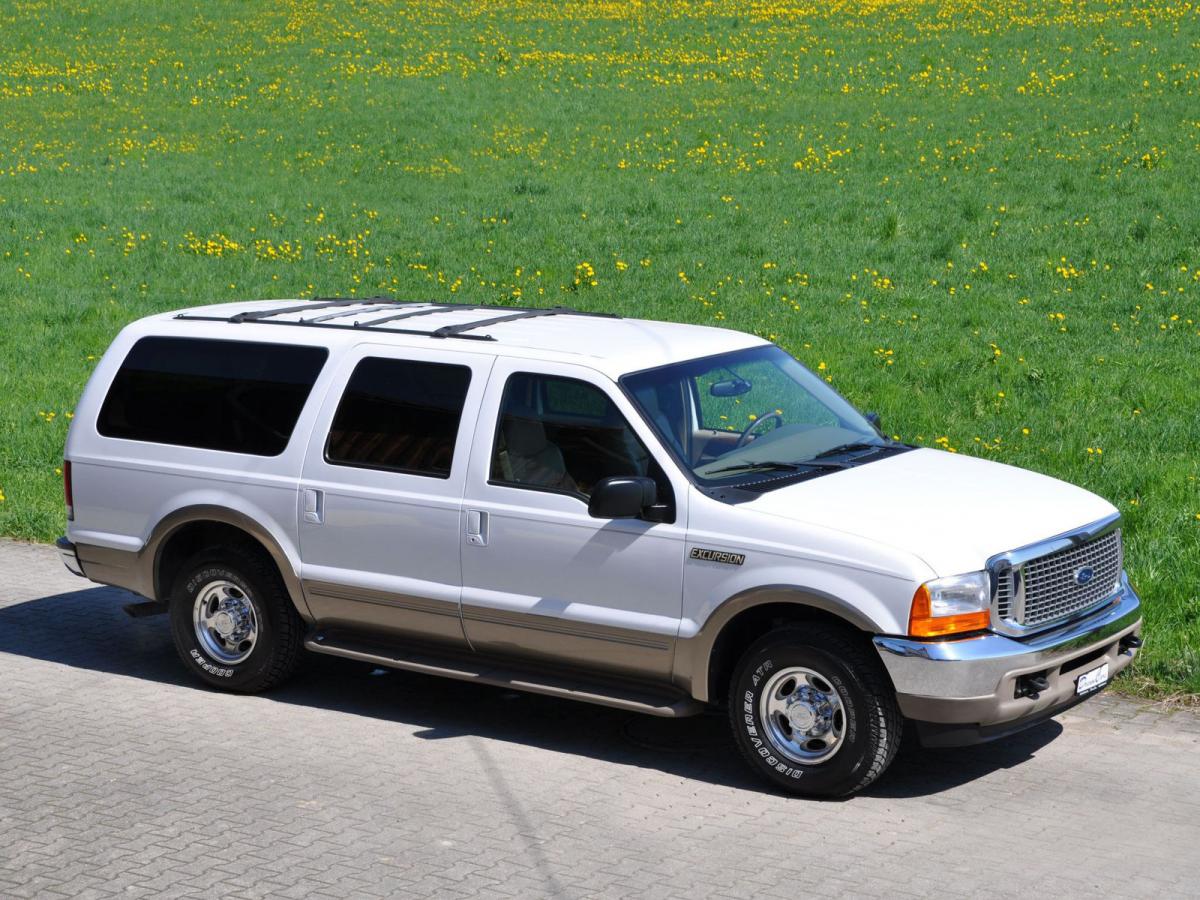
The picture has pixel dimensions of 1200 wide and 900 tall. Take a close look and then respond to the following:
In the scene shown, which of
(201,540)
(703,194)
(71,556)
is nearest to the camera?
(201,540)

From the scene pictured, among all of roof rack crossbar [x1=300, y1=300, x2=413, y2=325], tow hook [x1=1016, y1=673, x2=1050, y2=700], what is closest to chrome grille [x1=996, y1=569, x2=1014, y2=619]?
tow hook [x1=1016, y1=673, x2=1050, y2=700]

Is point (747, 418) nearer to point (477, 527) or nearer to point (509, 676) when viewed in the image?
point (477, 527)

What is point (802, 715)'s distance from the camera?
665cm

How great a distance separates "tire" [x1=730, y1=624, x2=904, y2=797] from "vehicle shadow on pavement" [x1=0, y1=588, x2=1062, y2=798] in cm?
24

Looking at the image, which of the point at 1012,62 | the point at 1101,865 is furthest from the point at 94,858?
the point at 1012,62

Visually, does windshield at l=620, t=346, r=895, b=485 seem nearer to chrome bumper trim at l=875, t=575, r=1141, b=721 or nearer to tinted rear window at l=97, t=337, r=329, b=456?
chrome bumper trim at l=875, t=575, r=1141, b=721

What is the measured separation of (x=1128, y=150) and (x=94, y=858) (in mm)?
20810

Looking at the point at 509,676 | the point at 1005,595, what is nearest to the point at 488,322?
the point at 509,676

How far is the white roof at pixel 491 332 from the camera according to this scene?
24.4 feet

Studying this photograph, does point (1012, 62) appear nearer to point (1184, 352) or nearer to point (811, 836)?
point (1184, 352)

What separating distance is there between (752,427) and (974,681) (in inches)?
67.7

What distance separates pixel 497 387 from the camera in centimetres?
740

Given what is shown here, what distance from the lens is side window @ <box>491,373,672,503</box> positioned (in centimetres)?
710

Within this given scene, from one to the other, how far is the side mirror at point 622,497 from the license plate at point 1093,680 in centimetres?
193
